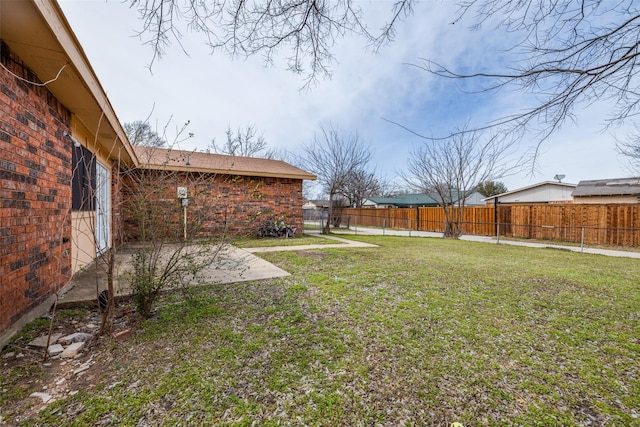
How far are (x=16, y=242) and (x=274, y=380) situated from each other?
261cm

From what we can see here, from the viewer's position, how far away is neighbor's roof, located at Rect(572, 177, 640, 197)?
14.4 metres

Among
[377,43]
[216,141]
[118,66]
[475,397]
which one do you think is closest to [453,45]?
[377,43]

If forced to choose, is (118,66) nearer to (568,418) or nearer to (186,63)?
(186,63)

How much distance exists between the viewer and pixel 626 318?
3242 mm

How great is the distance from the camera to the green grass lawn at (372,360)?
1.69 m

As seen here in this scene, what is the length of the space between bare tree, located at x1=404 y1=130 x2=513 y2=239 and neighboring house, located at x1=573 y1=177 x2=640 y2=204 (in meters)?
7.96

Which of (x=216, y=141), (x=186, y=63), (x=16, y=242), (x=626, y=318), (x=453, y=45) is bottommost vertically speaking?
(x=626, y=318)

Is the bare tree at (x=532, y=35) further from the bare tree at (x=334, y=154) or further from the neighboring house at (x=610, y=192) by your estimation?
the neighboring house at (x=610, y=192)

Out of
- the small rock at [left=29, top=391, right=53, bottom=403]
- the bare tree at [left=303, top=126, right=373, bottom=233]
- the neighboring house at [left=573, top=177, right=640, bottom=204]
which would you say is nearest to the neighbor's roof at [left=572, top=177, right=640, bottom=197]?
the neighboring house at [left=573, top=177, right=640, bottom=204]

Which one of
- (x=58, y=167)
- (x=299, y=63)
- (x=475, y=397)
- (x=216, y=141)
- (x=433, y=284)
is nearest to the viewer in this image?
(x=475, y=397)

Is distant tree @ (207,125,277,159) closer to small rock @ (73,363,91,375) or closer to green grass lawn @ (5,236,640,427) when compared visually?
green grass lawn @ (5,236,640,427)

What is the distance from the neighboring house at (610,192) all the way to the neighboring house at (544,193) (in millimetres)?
A: 2524

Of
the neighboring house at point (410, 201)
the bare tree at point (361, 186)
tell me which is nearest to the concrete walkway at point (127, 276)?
the bare tree at point (361, 186)

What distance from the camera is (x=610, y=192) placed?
14945 mm
